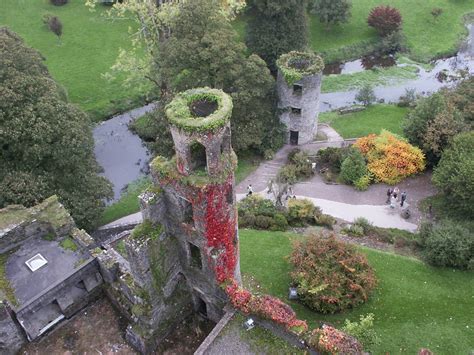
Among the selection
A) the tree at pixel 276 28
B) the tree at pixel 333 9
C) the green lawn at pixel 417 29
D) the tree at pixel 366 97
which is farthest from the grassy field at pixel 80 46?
the green lawn at pixel 417 29

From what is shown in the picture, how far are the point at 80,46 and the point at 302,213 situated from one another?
3935cm

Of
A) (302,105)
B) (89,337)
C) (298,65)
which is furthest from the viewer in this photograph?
(298,65)

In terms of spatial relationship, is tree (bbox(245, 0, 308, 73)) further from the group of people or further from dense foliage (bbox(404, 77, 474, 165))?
the group of people

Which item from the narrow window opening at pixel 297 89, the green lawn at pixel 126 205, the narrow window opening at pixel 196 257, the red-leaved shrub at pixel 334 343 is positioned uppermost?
the narrow window opening at pixel 297 89

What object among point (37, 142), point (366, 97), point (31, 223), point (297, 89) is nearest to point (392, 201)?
point (297, 89)

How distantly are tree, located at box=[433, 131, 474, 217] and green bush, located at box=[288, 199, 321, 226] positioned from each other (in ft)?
30.6

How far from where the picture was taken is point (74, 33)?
60.1 m

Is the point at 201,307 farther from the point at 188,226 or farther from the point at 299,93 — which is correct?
the point at 299,93

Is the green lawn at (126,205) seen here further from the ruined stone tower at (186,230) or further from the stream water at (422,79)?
the stream water at (422,79)

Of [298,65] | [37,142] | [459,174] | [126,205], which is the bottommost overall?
[126,205]

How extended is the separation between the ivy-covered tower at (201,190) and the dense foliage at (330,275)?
5378 millimetres

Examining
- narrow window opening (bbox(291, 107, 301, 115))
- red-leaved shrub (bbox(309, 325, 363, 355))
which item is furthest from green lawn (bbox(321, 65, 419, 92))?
red-leaved shrub (bbox(309, 325, 363, 355))

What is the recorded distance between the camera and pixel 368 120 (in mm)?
47375

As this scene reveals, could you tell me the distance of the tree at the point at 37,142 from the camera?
1169 inches
